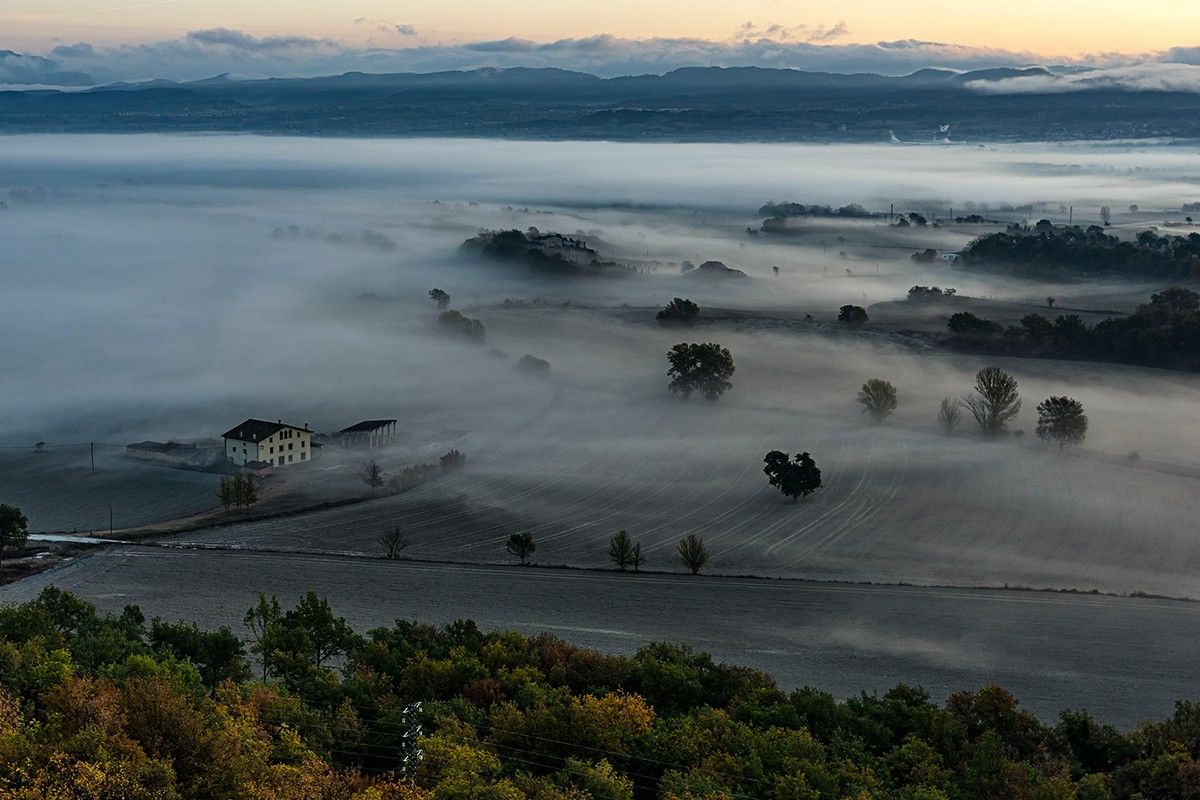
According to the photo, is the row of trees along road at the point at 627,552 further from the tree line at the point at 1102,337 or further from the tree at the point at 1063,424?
the tree line at the point at 1102,337

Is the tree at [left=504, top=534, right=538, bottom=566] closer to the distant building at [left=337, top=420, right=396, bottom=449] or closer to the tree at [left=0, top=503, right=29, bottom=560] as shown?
the tree at [left=0, top=503, right=29, bottom=560]

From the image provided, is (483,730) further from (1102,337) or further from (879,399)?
(1102,337)

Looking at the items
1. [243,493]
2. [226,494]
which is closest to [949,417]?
[243,493]

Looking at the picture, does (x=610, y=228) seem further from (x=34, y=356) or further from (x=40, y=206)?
(x=40, y=206)

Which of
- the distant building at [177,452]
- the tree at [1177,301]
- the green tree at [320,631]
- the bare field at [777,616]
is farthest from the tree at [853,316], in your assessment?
the green tree at [320,631]

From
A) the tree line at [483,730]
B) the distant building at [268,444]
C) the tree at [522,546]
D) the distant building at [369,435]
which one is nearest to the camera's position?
the tree line at [483,730]

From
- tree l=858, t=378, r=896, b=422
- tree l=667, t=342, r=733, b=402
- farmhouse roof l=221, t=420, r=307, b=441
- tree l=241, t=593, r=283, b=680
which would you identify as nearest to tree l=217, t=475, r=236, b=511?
farmhouse roof l=221, t=420, r=307, b=441

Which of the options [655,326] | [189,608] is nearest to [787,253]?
[655,326]
